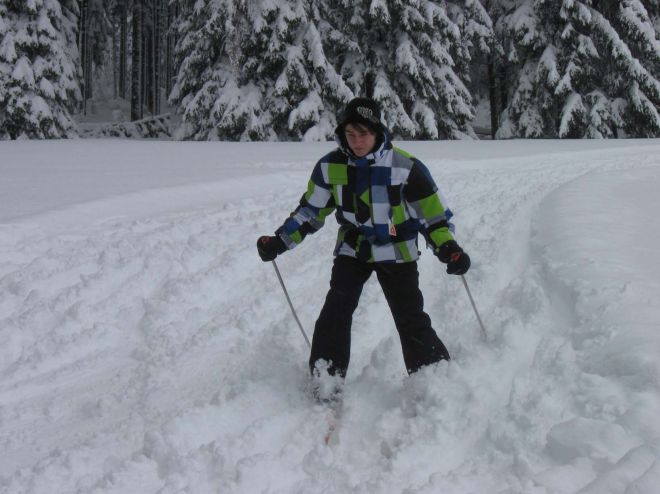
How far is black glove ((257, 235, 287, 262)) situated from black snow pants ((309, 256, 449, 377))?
0.31 metres

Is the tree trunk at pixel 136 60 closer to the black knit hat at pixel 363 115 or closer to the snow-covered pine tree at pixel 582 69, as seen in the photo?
the snow-covered pine tree at pixel 582 69

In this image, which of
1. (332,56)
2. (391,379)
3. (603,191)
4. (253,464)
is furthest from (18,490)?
(332,56)

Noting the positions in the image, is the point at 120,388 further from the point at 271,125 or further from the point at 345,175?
the point at 271,125

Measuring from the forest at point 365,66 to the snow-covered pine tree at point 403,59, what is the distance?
0.04m

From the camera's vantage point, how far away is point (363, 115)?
281 cm

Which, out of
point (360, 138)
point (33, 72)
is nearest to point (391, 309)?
point (360, 138)

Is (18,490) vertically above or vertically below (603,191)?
below

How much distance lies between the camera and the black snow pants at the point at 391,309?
3.11 metres

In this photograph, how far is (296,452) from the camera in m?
2.73

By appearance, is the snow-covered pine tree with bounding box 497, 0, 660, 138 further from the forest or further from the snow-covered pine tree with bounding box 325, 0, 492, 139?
the snow-covered pine tree with bounding box 325, 0, 492, 139

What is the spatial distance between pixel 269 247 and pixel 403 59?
14.2 meters

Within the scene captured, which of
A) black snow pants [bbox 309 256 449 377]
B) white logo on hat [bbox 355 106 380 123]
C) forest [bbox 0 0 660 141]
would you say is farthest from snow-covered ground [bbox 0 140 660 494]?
forest [bbox 0 0 660 141]

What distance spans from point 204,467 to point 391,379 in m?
1.19

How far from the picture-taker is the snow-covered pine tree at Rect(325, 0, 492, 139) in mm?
16422
